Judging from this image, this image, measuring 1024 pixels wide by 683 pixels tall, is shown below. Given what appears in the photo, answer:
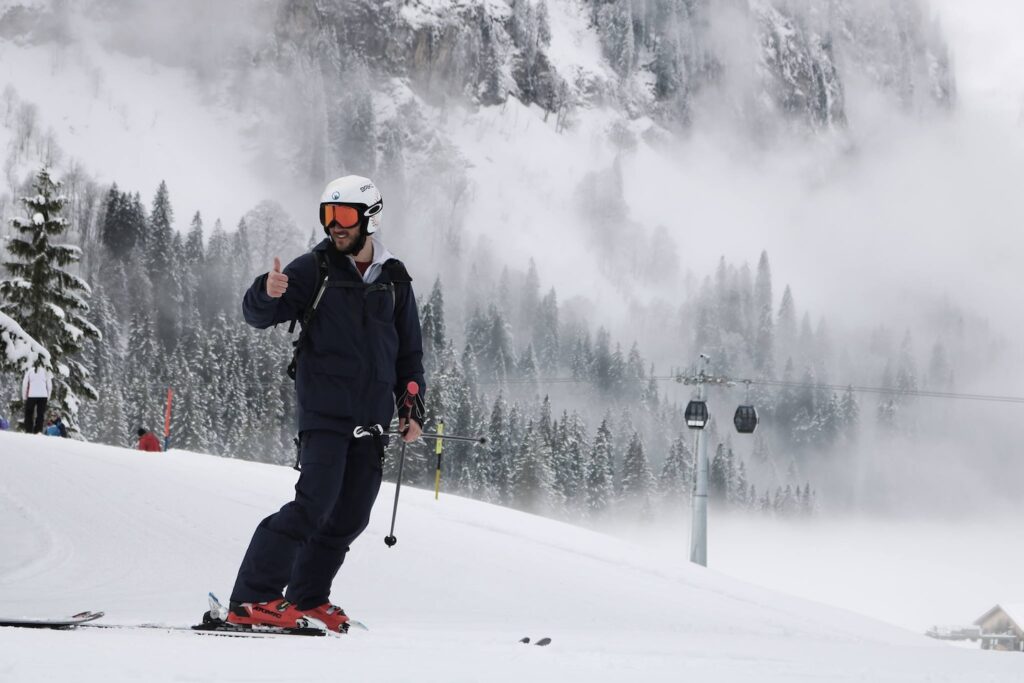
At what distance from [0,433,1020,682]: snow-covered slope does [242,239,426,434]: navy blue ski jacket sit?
0.96 meters

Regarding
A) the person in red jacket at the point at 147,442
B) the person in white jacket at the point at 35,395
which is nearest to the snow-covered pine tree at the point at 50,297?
the person in white jacket at the point at 35,395

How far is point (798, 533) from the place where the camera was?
17450 centimetres

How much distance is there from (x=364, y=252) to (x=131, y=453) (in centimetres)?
992

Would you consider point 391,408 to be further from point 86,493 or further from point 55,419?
point 55,419

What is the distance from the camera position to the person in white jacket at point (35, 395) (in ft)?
59.8

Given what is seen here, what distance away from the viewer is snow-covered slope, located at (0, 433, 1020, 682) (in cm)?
325

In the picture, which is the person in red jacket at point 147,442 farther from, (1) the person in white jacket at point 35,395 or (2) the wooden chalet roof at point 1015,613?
(2) the wooden chalet roof at point 1015,613

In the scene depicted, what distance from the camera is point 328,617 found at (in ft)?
15.8

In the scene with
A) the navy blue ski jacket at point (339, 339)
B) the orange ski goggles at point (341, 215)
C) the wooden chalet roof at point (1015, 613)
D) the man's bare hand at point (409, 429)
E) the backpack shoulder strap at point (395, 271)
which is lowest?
the wooden chalet roof at point (1015, 613)

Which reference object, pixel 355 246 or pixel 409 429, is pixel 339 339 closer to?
pixel 355 246

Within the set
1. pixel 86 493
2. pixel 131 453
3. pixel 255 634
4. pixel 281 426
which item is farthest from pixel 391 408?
pixel 281 426

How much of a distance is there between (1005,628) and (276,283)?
89.9 metres

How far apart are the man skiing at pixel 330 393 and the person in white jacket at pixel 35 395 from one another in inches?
593

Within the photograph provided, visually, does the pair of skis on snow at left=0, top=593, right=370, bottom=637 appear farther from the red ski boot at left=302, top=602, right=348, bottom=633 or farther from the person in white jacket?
the person in white jacket
